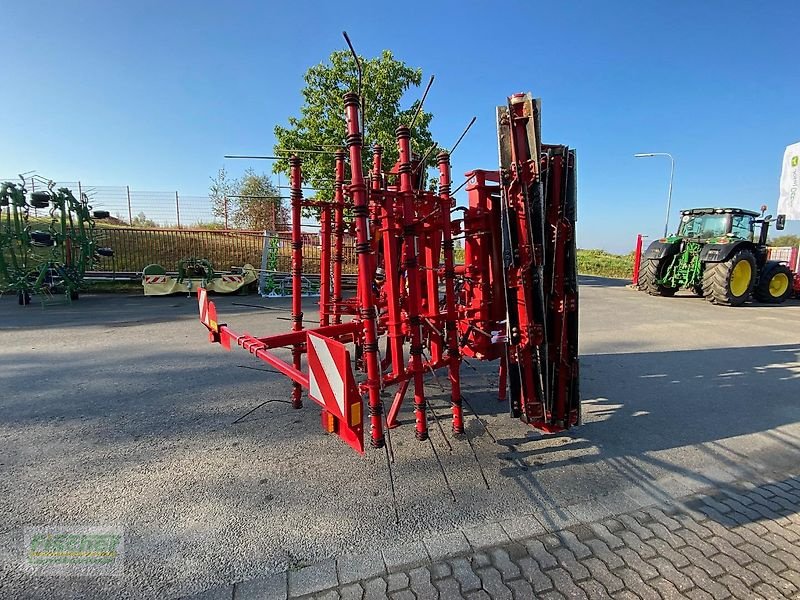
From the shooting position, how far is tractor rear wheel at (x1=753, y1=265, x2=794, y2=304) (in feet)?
38.2

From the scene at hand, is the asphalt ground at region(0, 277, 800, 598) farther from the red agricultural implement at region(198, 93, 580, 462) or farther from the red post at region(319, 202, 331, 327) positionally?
the red post at region(319, 202, 331, 327)

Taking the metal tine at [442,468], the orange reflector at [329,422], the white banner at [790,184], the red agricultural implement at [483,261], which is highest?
the white banner at [790,184]

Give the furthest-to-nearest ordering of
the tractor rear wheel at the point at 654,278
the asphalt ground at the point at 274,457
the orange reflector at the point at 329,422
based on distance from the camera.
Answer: the tractor rear wheel at the point at 654,278
the orange reflector at the point at 329,422
the asphalt ground at the point at 274,457

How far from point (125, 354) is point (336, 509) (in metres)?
4.70

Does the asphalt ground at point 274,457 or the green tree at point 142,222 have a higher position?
the green tree at point 142,222

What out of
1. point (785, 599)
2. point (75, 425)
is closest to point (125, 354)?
point (75, 425)

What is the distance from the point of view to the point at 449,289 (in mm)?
3146

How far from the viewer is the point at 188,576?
6.38ft

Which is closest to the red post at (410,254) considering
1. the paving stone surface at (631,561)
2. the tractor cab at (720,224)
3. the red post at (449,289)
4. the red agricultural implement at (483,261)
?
the red agricultural implement at (483,261)

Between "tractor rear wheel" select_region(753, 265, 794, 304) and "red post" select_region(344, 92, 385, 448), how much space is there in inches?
542

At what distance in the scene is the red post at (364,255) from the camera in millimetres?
2404

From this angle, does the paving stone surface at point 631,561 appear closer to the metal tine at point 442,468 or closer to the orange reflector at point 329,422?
the metal tine at point 442,468

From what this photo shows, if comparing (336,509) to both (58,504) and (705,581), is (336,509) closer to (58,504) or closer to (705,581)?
(58,504)

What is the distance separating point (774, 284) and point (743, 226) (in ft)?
6.58
